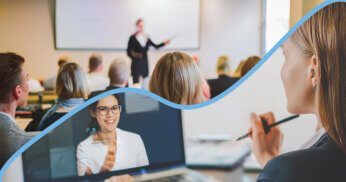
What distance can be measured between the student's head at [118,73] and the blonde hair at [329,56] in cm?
71

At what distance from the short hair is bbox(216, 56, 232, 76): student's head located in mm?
365

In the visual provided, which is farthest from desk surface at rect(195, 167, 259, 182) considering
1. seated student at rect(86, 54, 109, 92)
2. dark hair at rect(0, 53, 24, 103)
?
dark hair at rect(0, 53, 24, 103)

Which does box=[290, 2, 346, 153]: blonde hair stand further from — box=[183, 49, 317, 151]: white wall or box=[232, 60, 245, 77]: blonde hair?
box=[232, 60, 245, 77]: blonde hair

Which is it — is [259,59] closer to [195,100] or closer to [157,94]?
[195,100]

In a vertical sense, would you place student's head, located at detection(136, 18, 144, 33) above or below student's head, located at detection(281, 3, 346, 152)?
above

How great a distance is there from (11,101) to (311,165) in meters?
1.24

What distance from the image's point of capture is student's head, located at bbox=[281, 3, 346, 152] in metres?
1.48

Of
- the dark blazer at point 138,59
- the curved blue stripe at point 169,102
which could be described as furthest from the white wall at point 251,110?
the dark blazer at point 138,59

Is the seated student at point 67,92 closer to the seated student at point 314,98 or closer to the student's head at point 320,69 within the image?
the seated student at point 314,98

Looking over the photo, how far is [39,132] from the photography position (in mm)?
1292

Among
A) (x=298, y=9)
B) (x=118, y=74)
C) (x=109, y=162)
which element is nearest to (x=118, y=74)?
(x=118, y=74)

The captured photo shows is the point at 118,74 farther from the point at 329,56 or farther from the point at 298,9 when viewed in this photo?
the point at 329,56

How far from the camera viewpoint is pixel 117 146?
4.50 ft

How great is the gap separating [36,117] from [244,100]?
0.82 metres
